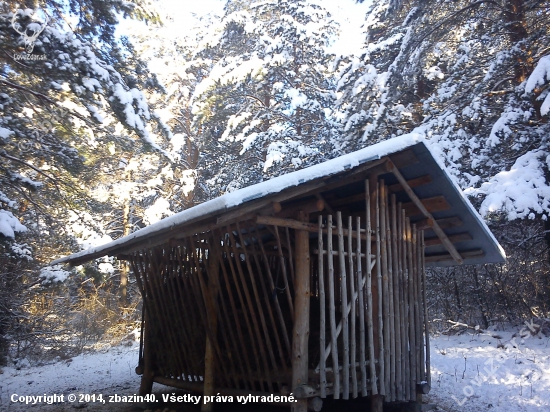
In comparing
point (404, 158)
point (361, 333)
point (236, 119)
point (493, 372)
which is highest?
point (236, 119)

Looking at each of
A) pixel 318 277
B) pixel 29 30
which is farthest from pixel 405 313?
pixel 29 30

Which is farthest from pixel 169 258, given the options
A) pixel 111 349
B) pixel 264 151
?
pixel 264 151

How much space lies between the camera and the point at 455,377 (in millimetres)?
7859

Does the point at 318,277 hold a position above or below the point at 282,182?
below

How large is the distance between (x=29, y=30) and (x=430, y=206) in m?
6.31

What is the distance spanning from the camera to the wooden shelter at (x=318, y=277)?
4613 mm

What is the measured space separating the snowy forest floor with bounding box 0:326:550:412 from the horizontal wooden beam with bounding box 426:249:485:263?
219cm

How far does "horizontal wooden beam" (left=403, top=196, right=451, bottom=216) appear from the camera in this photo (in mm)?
6062

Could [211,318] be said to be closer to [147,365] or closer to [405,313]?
[147,365]

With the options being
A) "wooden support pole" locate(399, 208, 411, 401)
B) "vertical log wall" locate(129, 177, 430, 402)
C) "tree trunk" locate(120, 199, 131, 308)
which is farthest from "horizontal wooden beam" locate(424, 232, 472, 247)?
"tree trunk" locate(120, 199, 131, 308)

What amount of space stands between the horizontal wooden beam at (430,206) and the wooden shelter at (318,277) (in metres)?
0.02

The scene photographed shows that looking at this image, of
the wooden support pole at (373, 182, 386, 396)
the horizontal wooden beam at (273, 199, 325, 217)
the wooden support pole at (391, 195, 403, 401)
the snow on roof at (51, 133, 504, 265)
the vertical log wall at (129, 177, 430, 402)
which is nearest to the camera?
the snow on roof at (51, 133, 504, 265)

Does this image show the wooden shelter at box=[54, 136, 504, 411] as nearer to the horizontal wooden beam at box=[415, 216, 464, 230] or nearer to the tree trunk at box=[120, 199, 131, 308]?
the horizontal wooden beam at box=[415, 216, 464, 230]

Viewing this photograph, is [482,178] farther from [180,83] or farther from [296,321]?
[180,83]
